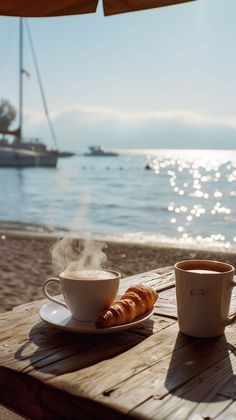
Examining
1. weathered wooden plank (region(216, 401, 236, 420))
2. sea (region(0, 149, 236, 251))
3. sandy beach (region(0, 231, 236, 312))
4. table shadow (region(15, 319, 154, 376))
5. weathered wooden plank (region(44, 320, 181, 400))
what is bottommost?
sea (region(0, 149, 236, 251))

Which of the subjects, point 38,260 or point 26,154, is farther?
point 26,154

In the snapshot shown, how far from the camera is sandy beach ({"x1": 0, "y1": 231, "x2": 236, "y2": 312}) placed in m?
4.16

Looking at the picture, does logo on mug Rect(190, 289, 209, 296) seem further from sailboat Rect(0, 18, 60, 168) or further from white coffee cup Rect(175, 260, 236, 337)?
sailboat Rect(0, 18, 60, 168)

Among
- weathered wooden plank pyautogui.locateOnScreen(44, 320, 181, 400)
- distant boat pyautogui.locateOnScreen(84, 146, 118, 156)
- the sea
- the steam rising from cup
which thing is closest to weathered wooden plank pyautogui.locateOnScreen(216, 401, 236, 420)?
weathered wooden plank pyautogui.locateOnScreen(44, 320, 181, 400)

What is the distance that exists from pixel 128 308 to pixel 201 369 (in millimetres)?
240

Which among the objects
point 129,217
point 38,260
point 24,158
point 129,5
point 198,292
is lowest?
point 129,217

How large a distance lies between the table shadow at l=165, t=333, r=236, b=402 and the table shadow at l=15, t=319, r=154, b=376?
0.11 m

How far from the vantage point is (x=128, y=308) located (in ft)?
3.31

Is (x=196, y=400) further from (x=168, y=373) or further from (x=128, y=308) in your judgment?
(x=128, y=308)

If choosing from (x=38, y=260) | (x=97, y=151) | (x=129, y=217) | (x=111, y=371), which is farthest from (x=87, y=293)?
(x=97, y=151)

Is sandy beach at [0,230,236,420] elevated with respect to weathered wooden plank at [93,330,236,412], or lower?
lower

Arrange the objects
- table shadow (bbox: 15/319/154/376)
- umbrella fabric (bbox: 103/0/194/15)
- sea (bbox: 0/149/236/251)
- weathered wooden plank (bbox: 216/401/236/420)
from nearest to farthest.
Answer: weathered wooden plank (bbox: 216/401/236/420), table shadow (bbox: 15/319/154/376), umbrella fabric (bbox: 103/0/194/15), sea (bbox: 0/149/236/251)

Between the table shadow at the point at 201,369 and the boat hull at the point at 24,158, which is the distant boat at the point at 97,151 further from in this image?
the table shadow at the point at 201,369

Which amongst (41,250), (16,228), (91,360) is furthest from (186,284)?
(16,228)
